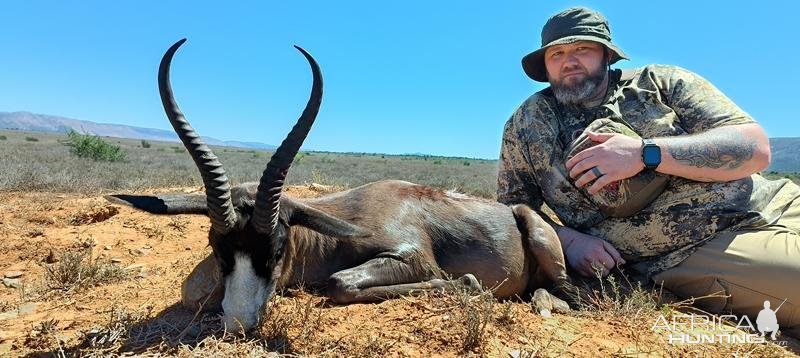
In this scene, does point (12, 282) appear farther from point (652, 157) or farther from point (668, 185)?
point (668, 185)

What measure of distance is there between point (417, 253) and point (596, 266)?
5.52 feet

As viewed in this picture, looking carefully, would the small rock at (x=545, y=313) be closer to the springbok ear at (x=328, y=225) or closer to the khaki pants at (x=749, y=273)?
the khaki pants at (x=749, y=273)

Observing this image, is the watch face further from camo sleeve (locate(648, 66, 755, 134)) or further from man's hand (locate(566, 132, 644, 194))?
camo sleeve (locate(648, 66, 755, 134))

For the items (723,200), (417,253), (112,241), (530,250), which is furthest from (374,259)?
(112,241)

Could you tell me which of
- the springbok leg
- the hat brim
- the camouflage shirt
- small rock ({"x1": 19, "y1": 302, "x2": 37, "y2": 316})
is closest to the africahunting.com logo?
the camouflage shirt

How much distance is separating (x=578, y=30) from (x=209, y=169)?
372 cm

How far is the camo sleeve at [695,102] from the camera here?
15.5 feet

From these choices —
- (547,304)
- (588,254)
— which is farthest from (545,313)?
(588,254)

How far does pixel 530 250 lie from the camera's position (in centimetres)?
532

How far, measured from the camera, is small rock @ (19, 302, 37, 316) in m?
4.36

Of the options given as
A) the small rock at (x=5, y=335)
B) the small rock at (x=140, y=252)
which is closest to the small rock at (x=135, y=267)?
the small rock at (x=140, y=252)

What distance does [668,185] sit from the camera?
190 inches

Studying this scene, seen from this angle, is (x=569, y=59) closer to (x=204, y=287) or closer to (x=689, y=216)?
(x=689, y=216)

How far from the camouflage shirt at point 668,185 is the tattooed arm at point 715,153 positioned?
0.55 ft
